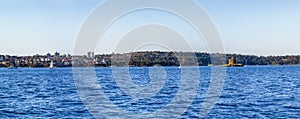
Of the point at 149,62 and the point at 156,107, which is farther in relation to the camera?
the point at 149,62

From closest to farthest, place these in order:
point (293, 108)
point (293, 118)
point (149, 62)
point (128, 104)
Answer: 1. point (293, 118)
2. point (293, 108)
3. point (128, 104)
4. point (149, 62)

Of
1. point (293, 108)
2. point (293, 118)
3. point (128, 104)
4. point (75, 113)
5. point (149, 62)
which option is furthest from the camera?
point (149, 62)

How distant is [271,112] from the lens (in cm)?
3294

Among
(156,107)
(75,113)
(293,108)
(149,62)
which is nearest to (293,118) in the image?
(293,108)

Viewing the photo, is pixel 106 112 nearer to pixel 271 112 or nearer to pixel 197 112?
pixel 197 112

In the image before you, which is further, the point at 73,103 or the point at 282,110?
the point at 73,103

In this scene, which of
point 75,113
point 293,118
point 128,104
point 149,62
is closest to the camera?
point 293,118

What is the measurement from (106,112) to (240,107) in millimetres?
11425

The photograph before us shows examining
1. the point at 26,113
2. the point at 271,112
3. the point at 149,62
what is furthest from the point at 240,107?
the point at 149,62

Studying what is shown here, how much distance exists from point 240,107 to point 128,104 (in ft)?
33.8

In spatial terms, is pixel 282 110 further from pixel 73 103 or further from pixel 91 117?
pixel 73 103

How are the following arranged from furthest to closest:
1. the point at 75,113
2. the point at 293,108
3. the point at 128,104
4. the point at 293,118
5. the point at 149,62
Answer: the point at 149,62 → the point at 128,104 → the point at 293,108 → the point at 75,113 → the point at 293,118

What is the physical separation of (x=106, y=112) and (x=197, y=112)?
7.05 meters

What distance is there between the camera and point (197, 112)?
32906 millimetres
